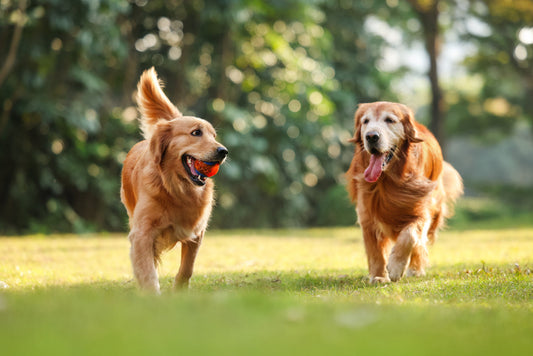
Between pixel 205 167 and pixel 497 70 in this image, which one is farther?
pixel 497 70

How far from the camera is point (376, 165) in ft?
21.0

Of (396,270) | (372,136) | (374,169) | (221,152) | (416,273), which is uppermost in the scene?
(372,136)

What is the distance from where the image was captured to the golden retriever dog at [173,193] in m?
5.41

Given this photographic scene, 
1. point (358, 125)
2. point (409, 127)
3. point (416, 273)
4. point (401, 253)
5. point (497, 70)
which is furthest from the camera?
point (497, 70)

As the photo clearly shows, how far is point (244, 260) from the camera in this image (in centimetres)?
918

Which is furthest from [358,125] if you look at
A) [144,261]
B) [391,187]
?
[144,261]

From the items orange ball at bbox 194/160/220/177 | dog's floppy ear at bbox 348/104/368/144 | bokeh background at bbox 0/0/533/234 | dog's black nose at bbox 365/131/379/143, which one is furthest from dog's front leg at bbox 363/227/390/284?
bokeh background at bbox 0/0/533/234

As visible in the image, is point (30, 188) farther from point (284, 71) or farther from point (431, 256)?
point (431, 256)

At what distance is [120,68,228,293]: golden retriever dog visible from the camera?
5.41 metres

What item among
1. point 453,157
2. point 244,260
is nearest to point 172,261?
point 244,260

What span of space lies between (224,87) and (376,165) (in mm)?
12220

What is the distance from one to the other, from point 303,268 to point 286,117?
10783 millimetres

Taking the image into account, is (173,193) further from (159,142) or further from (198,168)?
(159,142)

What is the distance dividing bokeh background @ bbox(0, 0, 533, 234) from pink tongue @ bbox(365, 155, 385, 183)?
362 inches
